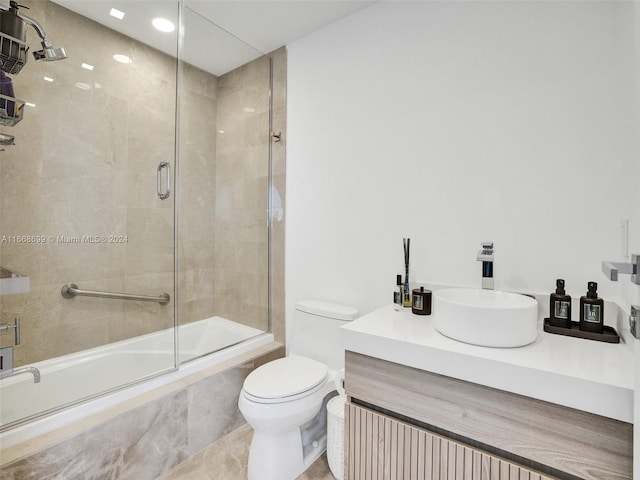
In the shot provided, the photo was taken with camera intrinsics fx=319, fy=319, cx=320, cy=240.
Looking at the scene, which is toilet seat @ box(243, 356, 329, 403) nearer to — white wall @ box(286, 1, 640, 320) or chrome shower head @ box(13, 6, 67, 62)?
white wall @ box(286, 1, 640, 320)

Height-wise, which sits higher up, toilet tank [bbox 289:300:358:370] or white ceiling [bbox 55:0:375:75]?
white ceiling [bbox 55:0:375:75]

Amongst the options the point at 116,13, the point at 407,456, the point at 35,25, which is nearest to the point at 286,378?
the point at 407,456

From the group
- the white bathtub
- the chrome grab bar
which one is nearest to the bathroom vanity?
the white bathtub

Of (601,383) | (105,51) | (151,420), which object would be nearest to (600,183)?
(601,383)

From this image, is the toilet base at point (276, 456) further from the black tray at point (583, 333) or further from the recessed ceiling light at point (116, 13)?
the recessed ceiling light at point (116, 13)

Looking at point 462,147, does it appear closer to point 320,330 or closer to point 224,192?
point 320,330

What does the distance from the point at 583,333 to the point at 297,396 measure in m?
1.11

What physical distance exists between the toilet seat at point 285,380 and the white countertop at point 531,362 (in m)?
0.48

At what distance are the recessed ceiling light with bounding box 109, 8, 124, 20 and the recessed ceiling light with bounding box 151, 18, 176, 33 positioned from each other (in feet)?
0.55

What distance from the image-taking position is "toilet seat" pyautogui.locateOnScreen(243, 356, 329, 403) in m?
1.40

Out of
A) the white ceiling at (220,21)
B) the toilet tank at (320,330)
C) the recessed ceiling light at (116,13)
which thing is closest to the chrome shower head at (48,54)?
the white ceiling at (220,21)

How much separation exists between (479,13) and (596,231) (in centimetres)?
107

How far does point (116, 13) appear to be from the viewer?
189 centimetres

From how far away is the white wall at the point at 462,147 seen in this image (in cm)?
120
